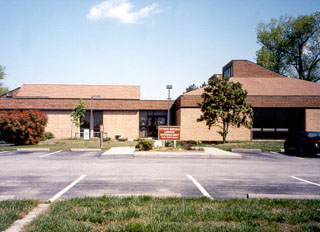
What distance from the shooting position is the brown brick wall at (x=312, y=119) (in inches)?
1043

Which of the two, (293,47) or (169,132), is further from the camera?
(293,47)

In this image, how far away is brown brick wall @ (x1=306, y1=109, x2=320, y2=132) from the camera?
86.9 feet

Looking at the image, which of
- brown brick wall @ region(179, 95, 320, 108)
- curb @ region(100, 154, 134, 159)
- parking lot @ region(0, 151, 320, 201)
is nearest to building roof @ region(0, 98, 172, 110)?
brown brick wall @ region(179, 95, 320, 108)

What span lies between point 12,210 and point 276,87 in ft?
101

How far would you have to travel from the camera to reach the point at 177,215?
4238mm

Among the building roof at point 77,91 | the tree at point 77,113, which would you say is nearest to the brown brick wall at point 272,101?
the building roof at point 77,91

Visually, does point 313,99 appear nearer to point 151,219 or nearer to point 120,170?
point 120,170

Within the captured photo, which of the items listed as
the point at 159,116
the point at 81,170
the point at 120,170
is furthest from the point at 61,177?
the point at 159,116

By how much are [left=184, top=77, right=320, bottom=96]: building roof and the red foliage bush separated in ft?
51.8

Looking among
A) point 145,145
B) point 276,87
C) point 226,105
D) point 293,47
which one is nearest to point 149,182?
point 145,145

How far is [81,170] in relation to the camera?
923 cm

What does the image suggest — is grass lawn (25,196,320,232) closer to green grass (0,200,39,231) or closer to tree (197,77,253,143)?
green grass (0,200,39,231)

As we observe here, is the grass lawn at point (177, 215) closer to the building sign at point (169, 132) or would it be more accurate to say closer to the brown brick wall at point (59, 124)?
the building sign at point (169, 132)

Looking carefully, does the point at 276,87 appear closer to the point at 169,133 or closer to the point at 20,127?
the point at 169,133
